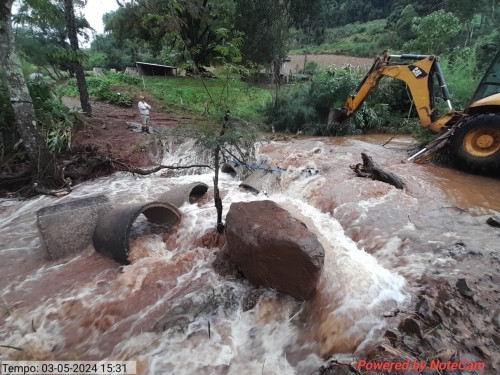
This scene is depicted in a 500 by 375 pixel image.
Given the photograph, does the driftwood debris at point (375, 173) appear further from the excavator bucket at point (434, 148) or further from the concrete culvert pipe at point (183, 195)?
the concrete culvert pipe at point (183, 195)

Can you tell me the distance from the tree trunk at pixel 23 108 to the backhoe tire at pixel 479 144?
8701 millimetres

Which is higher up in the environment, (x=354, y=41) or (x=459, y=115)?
(x=354, y=41)

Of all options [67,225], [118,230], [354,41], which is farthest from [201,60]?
[354,41]

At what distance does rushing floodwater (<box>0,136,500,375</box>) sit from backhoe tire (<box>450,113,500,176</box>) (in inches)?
18.5

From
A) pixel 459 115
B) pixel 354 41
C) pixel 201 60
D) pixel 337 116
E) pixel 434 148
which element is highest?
pixel 354 41

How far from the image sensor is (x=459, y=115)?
6.37 meters

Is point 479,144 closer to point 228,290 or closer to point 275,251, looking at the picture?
point 275,251

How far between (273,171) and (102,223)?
378cm

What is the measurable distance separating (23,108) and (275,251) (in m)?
5.73

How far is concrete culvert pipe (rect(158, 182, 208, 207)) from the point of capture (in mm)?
5121

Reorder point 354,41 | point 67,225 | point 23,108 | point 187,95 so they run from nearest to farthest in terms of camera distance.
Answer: point 67,225, point 23,108, point 187,95, point 354,41

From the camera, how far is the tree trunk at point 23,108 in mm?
5012

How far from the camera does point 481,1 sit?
82.9 ft
